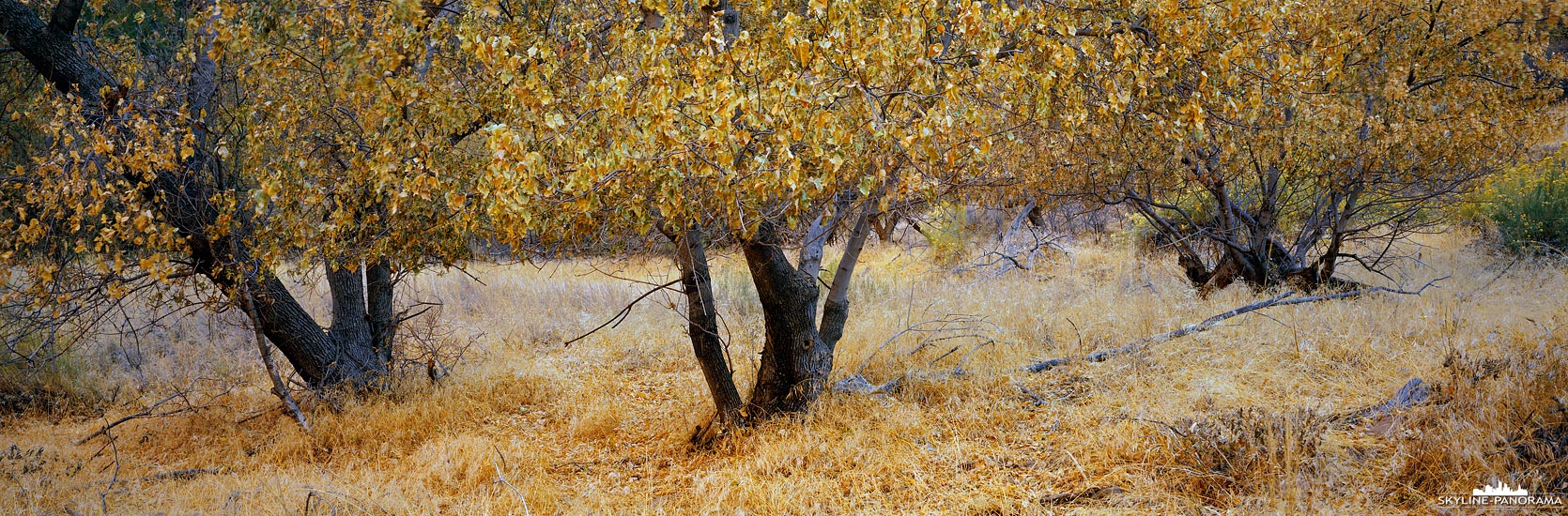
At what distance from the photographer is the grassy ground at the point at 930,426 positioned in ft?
12.8

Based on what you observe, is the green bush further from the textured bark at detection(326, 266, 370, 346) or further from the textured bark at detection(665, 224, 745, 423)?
the textured bark at detection(326, 266, 370, 346)

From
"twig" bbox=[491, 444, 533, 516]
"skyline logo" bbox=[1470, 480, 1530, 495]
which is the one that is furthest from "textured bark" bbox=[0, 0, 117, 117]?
"skyline logo" bbox=[1470, 480, 1530, 495]

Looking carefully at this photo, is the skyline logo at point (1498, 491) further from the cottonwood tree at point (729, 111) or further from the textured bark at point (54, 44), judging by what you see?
the textured bark at point (54, 44)

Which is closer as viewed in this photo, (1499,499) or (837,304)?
(1499,499)

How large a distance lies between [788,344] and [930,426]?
3.72 ft

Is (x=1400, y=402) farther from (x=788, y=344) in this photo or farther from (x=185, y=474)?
(x=185, y=474)

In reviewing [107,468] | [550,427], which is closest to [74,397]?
[107,468]

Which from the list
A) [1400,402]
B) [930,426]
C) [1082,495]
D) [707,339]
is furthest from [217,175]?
[1400,402]

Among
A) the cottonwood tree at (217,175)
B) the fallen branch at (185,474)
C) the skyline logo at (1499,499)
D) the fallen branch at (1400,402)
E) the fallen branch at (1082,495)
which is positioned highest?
the cottonwood tree at (217,175)

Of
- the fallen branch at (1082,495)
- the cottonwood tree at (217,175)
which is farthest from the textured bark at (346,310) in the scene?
the fallen branch at (1082,495)

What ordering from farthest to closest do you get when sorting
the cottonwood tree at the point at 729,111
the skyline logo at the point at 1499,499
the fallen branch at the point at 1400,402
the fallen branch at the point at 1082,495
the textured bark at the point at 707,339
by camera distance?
the textured bark at the point at 707,339
the fallen branch at the point at 1400,402
the fallen branch at the point at 1082,495
the skyline logo at the point at 1499,499
the cottonwood tree at the point at 729,111

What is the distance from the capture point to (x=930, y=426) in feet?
17.5

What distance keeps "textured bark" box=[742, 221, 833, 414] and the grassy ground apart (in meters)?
0.23

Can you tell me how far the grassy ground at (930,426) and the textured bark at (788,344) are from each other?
234 mm
